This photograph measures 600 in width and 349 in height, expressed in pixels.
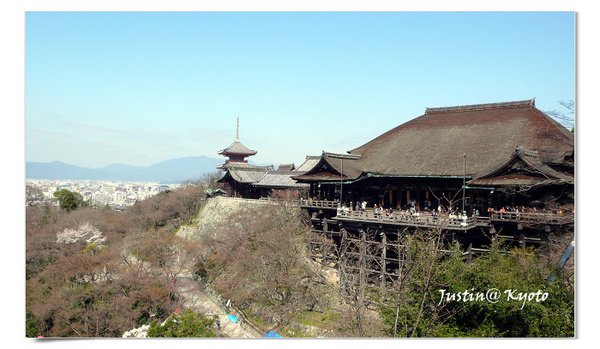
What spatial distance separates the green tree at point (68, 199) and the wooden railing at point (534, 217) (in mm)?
12508

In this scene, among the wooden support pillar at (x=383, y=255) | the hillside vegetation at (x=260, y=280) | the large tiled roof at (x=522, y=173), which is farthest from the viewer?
the wooden support pillar at (x=383, y=255)

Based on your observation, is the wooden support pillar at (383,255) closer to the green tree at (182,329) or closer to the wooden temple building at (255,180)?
the green tree at (182,329)

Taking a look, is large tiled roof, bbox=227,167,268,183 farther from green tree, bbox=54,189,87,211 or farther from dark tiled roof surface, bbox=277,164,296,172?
green tree, bbox=54,189,87,211

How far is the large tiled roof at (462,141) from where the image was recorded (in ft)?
39.1

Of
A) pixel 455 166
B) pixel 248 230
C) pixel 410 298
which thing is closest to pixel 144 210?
pixel 248 230

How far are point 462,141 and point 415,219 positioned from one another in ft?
9.76

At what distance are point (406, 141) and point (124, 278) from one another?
27.9 feet

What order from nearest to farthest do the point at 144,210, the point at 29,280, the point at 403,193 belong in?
the point at 29,280
the point at 403,193
the point at 144,210

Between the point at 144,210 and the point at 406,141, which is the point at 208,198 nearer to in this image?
the point at 144,210

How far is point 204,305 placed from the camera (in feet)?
43.4

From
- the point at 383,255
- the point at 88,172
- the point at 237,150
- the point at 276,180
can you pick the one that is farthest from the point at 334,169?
the point at 237,150

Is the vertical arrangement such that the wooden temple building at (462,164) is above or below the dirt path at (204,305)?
above

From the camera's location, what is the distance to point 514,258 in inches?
372

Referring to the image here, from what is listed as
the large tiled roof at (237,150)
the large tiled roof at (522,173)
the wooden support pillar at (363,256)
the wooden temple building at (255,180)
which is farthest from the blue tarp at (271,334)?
the large tiled roof at (237,150)
